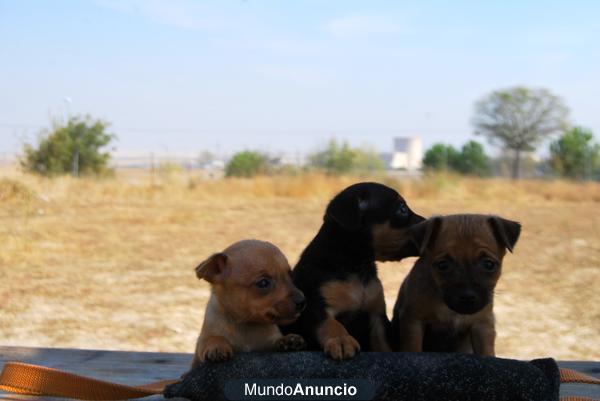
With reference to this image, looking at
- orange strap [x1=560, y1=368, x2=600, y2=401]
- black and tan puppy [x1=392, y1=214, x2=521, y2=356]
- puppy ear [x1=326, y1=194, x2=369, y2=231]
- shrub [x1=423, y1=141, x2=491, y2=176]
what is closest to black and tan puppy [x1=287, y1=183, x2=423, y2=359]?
puppy ear [x1=326, y1=194, x2=369, y2=231]

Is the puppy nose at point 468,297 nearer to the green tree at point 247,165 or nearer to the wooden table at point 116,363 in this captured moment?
the wooden table at point 116,363

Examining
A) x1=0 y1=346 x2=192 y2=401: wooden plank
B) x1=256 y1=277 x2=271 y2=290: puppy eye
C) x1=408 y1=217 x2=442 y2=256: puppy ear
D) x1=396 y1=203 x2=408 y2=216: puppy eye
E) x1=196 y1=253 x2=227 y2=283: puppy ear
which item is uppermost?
x1=396 y1=203 x2=408 y2=216: puppy eye

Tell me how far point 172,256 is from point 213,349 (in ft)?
38.7

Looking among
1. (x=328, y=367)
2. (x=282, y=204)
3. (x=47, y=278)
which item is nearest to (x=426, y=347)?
(x=328, y=367)

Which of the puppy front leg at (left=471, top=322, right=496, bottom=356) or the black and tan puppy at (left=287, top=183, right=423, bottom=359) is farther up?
the black and tan puppy at (left=287, top=183, right=423, bottom=359)

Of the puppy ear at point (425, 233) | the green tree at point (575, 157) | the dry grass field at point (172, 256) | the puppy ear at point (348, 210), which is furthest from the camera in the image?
the green tree at point (575, 157)

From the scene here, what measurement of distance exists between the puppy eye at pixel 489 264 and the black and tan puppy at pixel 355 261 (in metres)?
0.39

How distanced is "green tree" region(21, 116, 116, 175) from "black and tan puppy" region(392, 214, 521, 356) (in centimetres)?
3059

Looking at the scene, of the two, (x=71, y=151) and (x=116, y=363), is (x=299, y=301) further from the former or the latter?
(x=71, y=151)

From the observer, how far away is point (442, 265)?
8.87ft

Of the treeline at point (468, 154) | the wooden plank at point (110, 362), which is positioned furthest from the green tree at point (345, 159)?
the wooden plank at point (110, 362)

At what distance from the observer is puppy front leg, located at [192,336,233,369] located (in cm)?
252

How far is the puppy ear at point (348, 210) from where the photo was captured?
3.09m

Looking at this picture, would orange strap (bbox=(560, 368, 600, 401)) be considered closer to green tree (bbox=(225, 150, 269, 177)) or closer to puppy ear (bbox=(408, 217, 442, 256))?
puppy ear (bbox=(408, 217, 442, 256))
